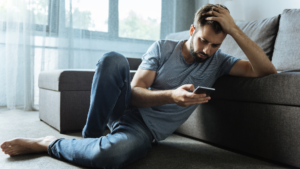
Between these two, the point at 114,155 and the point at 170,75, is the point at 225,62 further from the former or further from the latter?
the point at 114,155

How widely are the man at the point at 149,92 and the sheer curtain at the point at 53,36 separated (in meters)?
1.66

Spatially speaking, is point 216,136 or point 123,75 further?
point 216,136

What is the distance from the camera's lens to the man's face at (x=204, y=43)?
1109 mm

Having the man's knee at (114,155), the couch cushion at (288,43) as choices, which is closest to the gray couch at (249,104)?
the couch cushion at (288,43)

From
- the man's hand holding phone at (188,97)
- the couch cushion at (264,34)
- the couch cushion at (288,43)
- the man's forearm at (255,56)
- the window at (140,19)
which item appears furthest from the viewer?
the window at (140,19)

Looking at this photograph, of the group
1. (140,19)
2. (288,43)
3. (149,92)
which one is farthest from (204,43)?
(140,19)

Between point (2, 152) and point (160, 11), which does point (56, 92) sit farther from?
point (160, 11)

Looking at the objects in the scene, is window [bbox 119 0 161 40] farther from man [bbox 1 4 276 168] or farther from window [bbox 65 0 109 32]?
man [bbox 1 4 276 168]

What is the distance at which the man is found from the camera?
0.96 m

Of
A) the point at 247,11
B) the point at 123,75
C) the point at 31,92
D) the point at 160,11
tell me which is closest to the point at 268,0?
the point at 247,11

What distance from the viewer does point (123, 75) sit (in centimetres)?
102

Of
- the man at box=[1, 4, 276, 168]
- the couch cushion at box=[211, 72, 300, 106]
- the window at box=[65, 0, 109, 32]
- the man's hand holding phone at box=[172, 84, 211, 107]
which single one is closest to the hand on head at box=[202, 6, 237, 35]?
the man at box=[1, 4, 276, 168]

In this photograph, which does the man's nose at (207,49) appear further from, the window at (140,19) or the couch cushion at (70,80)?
the window at (140,19)

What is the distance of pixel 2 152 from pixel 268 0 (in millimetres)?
2705
